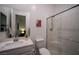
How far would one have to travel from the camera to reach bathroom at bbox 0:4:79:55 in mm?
1183

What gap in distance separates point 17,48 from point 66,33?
98 centimetres

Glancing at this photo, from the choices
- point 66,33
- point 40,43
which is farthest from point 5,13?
point 66,33

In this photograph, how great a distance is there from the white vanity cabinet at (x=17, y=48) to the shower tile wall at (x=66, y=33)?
17.9 inches

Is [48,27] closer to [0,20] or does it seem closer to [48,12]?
[48,12]

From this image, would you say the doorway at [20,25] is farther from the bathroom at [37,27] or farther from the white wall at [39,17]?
the white wall at [39,17]

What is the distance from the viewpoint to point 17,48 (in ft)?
3.54

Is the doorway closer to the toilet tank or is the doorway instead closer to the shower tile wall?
the toilet tank

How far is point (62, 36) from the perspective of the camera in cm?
146

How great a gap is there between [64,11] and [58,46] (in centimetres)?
78

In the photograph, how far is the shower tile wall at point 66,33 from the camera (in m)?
1.20

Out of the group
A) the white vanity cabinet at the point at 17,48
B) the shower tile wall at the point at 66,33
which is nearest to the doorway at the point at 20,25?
the white vanity cabinet at the point at 17,48

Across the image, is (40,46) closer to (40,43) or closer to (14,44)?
(40,43)
